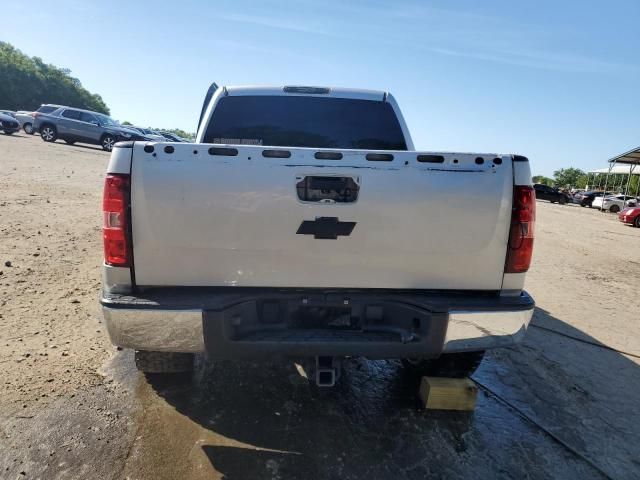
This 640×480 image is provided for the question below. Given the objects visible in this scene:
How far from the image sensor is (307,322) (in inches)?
102

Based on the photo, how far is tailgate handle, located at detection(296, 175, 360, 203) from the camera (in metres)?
2.41

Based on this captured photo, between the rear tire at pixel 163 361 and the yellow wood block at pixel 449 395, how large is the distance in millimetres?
1622

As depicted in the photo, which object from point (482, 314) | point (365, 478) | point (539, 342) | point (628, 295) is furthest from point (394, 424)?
point (628, 295)

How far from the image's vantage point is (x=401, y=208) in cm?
244

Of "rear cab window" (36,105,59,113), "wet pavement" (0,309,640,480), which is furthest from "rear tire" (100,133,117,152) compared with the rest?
"wet pavement" (0,309,640,480)

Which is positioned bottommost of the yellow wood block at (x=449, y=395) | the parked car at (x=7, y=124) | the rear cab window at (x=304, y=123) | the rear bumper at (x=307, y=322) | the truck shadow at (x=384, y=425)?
the truck shadow at (x=384, y=425)

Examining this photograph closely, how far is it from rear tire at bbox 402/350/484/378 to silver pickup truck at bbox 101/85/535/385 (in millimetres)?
569

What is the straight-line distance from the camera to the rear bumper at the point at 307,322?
2.35 m

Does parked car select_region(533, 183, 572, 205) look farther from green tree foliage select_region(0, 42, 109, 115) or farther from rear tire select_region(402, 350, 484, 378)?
green tree foliage select_region(0, 42, 109, 115)

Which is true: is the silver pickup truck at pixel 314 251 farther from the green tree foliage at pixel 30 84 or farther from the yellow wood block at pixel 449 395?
the green tree foliage at pixel 30 84

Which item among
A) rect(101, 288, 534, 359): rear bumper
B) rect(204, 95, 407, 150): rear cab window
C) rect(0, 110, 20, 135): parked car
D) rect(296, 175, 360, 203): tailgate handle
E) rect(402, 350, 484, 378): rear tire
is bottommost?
rect(402, 350, 484, 378): rear tire

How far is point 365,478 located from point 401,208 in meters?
1.46

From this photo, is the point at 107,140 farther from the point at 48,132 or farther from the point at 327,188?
the point at 327,188

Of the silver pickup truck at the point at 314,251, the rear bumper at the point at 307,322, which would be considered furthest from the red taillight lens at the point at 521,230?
the rear bumper at the point at 307,322
